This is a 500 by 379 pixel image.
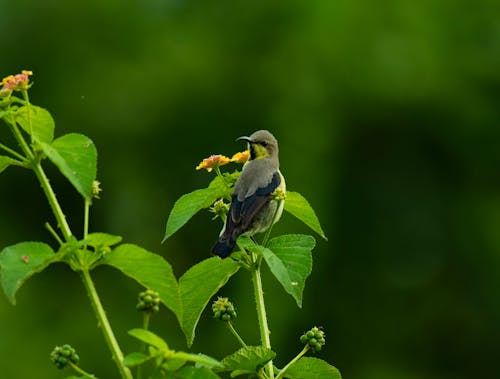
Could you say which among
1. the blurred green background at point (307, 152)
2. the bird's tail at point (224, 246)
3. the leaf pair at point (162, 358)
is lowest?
the blurred green background at point (307, 152)

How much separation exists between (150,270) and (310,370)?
0.41m

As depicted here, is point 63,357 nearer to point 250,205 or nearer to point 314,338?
point 314,338

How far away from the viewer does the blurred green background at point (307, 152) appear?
1348 centimetres

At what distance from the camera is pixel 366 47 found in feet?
56.0

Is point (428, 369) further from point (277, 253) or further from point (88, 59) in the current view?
point (277, 253)

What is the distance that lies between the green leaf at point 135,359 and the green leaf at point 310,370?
1.38 feet

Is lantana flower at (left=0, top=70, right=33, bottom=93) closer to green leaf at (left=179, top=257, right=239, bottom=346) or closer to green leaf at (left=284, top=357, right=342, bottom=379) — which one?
green leaf at (left=179, top=257, right=239, bottom=346)

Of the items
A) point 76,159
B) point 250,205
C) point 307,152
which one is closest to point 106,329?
point 76,159

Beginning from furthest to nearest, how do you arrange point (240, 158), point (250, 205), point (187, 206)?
point (250, 205) < point (240, 158) < point (187, 206)

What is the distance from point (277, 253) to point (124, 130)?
13.3 meters

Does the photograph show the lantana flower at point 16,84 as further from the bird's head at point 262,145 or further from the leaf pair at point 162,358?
the bird's head at point 262,145

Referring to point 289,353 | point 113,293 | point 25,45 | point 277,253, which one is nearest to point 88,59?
point 25,45

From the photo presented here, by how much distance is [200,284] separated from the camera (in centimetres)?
258

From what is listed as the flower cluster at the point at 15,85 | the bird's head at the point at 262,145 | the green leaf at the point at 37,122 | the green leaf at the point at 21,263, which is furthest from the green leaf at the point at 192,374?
the bird's head at the point at 262,145
